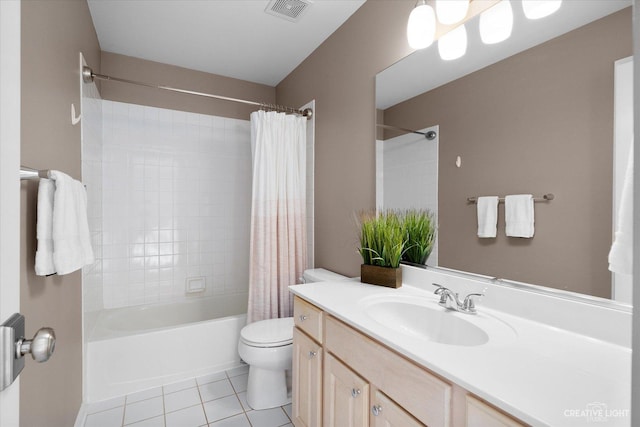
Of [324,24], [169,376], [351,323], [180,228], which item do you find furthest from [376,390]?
[180,228]

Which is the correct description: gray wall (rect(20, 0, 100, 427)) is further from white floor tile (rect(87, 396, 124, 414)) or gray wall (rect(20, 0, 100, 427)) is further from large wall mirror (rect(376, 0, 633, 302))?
large wall mirror (rect(376, 0, 633, 302))

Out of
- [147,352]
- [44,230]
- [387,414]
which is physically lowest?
[147,352]

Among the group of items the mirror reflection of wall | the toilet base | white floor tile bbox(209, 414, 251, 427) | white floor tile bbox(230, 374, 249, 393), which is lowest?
white floor tile bbox(230, 374, 249, 393)

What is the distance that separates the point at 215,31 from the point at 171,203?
4.80 feet

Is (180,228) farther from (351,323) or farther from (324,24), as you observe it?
(351,323)

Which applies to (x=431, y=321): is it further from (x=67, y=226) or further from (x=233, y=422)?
(x=67, y=226)

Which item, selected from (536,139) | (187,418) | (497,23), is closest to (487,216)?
(536,139)

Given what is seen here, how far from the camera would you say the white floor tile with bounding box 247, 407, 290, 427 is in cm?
175

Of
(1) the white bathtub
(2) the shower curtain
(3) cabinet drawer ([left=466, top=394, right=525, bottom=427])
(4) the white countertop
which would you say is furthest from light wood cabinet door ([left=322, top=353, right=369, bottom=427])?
(1) the white bathtub

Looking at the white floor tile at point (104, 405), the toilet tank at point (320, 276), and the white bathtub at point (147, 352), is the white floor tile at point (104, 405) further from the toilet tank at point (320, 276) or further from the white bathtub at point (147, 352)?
the toilet tank at point (320, 276)

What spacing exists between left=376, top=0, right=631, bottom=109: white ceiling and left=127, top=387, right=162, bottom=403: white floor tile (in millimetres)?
2303

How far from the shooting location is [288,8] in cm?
197

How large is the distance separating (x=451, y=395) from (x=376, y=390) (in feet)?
1.06

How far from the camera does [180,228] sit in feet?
9.39
